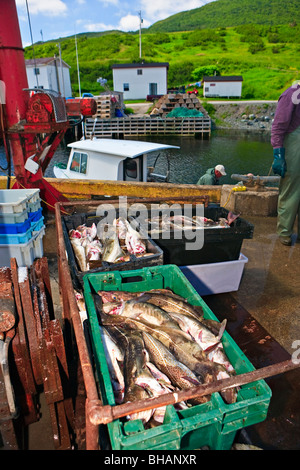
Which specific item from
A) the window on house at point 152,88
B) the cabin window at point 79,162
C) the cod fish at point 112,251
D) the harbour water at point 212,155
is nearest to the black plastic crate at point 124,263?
the cod fish at point 112,251

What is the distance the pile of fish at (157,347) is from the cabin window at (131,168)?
24.4 feet

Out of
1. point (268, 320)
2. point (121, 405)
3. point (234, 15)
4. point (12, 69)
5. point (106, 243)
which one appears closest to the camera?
point (121, 405)

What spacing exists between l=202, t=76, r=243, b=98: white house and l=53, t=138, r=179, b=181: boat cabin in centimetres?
5030

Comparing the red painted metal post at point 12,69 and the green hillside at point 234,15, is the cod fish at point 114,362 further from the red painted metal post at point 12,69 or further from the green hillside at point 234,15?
the green hillside at point 234,15

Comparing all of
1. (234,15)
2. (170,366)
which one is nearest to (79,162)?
(170,366)

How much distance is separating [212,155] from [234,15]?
531ft

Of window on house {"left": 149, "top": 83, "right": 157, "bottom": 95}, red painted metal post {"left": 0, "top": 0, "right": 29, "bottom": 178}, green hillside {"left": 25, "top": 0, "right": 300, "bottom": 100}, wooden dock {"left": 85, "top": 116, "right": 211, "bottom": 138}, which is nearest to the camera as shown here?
red painted metal post {"left": 0, "top": 0, "right": 29, "bottom": 178}

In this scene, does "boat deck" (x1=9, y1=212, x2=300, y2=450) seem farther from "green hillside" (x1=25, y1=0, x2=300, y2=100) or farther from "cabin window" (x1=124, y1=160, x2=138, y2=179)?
"green hillside" (x1=25, y1=0, x2=300, y2=100)

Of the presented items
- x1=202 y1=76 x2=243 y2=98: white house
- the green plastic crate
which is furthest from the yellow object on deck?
x1=202 y1=76 x2=243 y2=98: white house

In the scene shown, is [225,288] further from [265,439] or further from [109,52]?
[109,52]

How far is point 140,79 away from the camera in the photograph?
55.6 m

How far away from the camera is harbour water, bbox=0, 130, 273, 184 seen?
63.0ft

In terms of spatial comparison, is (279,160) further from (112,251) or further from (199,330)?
(199,330)

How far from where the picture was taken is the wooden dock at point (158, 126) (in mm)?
33125
